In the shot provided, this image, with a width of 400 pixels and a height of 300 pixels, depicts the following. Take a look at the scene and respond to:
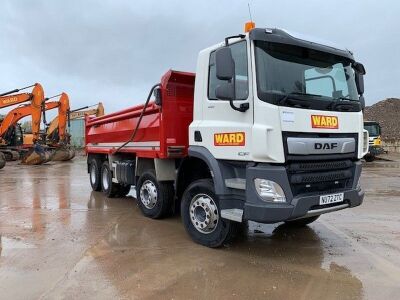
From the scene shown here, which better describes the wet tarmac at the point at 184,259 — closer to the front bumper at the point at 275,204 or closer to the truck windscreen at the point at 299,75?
the front bumper at the point at 275,204

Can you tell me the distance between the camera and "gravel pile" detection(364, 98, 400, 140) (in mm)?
40856

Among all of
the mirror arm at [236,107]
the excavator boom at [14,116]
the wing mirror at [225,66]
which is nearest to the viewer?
the wing mirror at [225,66]

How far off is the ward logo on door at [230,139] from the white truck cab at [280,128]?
12mm

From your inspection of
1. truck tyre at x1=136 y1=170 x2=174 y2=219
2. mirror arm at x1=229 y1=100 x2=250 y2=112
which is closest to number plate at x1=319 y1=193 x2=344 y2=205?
mirror arm at x1=229 y1=100 x2=250 y2=112

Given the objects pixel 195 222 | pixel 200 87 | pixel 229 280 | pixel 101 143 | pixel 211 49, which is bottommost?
pixel 229 280

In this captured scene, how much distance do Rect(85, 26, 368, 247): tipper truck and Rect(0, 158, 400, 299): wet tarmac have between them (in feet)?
1.94

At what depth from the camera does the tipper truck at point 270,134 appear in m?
4.82

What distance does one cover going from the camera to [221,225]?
5523 mm

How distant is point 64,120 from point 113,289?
24628 mm

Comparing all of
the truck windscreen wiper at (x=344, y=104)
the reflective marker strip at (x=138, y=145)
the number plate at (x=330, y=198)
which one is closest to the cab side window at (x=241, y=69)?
the truck windscreen wiper at (x=344, y=104)

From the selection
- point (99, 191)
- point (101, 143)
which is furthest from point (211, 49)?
point (99, 191)

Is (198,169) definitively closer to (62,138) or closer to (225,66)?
(225,66)

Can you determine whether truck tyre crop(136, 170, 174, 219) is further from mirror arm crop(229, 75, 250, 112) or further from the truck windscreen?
the truck windscreen

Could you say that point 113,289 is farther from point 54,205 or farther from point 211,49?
point 54,205
